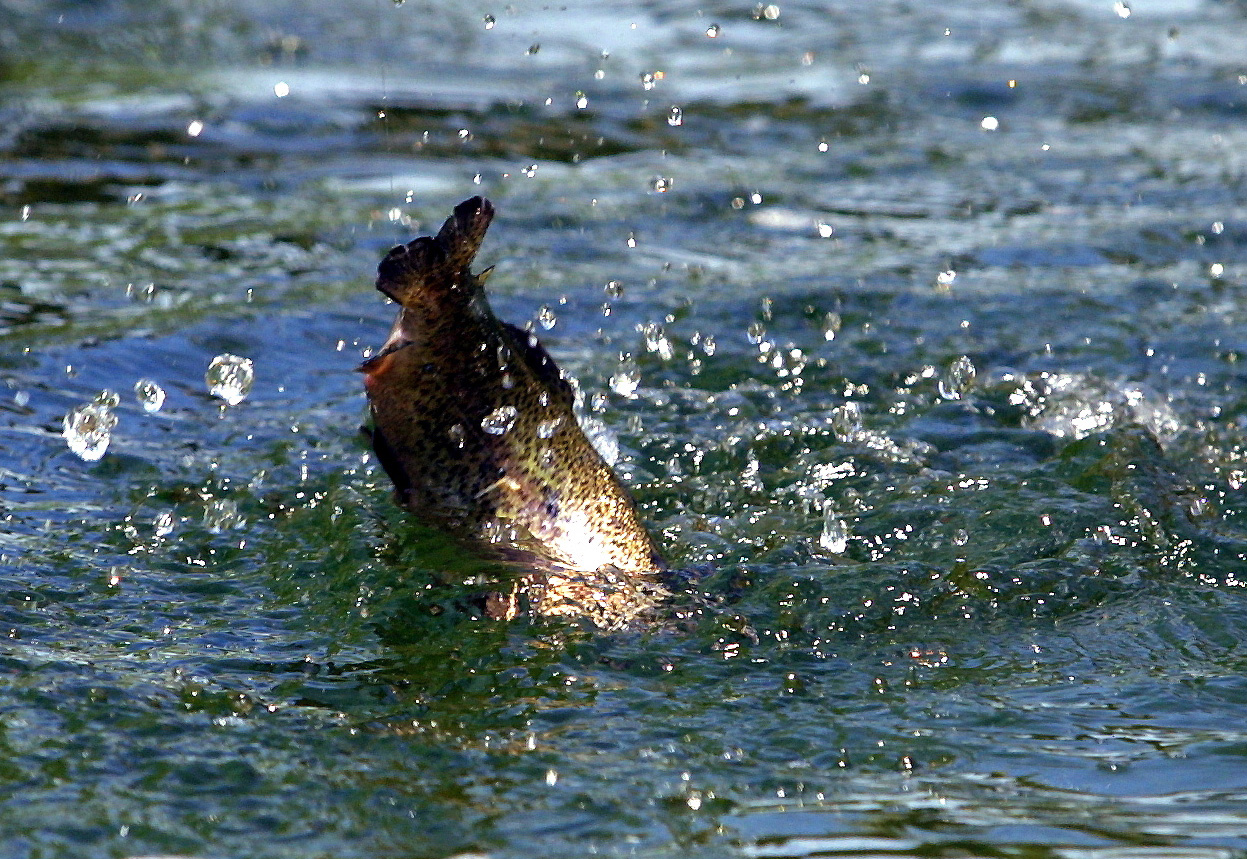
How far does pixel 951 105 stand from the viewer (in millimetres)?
10375

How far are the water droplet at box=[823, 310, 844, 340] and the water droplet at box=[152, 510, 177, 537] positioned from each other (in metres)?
2.83

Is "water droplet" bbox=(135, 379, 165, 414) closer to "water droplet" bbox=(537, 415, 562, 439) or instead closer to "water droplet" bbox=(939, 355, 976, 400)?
"water droplet" bbox=(537, 415, 562, 439)

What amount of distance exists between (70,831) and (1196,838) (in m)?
2.10

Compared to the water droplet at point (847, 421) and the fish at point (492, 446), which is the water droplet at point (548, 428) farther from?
the water droplet at point (847, 421)

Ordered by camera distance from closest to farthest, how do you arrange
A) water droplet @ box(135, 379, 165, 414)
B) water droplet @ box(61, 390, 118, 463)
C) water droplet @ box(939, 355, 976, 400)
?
water droplet @ box(61, 390, 118, 463)
water droplet @ box(135, 379, 165, 414)
water droplet @ box(939, 355, 976, 400)

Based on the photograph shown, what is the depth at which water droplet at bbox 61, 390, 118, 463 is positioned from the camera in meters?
5.31

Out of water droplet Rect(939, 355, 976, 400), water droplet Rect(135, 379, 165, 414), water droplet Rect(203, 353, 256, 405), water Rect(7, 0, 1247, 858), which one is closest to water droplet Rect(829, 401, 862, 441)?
water Rect(7, 0, 1247, 858)

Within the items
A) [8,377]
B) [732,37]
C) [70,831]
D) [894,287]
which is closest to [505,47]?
[732,37]

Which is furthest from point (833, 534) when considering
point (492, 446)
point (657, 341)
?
point (657, 341)

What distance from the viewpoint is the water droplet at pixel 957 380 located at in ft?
19.9

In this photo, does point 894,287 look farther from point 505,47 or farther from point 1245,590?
point 505,47

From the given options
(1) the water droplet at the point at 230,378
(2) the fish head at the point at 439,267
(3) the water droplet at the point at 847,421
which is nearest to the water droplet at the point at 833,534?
(3) the water droplet at the point at 847,421

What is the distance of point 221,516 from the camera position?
16.0 feet

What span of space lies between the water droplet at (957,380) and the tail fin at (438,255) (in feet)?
8.76
